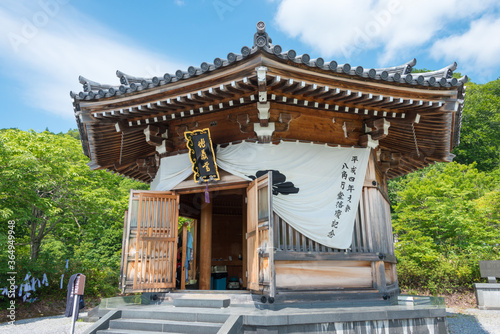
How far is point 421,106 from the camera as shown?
7.22 m

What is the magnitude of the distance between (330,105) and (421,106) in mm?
1918

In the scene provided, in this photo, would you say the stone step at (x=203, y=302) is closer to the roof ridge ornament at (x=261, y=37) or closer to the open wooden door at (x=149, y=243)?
the open wooden door at (x=149, y=243)

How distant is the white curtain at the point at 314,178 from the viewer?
715 cm

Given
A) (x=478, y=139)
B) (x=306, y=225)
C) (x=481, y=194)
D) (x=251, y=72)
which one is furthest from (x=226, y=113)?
(x=478, y=139)

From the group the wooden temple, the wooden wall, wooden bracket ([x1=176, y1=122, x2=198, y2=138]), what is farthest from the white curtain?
wooden bracket ([x1=176, y1=122, x2=198, y2=138])

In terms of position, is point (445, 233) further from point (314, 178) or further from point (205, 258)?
point (205, 258)

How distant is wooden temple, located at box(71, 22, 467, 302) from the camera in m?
6.46

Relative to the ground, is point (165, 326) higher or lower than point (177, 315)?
lower

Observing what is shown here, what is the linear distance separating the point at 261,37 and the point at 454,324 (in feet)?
36.2

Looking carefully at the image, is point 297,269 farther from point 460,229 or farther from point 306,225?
point 460,229

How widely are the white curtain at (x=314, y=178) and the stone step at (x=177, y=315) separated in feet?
7.85

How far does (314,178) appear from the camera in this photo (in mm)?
7590

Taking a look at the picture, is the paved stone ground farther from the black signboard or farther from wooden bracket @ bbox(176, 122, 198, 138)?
wooden bracket @ bbox(176, 122, 198, 138)

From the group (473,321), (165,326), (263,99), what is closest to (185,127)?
(263,99)
